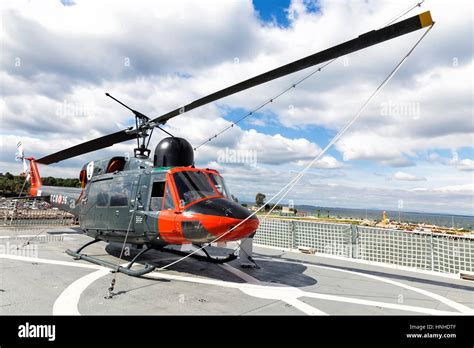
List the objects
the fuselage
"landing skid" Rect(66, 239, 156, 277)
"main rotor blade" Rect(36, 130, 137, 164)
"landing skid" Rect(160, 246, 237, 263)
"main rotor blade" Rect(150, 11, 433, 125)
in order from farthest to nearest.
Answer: "main rotor blade" Rect(36, 130, 137, 164) → "landing skid" Rect(160, 246, 237, 263) → "landing skid" Rect(66, 239, 156, 277) → the fuselage → "main rotor blade" Rect(150, 11, 433, 125)

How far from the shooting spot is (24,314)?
5.86m

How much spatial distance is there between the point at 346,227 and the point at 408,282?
3.92 m

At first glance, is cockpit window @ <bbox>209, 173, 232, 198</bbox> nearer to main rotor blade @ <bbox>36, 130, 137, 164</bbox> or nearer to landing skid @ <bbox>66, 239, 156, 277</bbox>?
landing skid @ <bbox>66, 239, 156, 277</bbox>

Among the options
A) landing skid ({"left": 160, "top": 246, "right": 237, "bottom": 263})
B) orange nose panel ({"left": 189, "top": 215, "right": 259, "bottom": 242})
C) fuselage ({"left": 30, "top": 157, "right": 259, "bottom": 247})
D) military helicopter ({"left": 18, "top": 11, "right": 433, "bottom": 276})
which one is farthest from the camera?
landing skid ({"left": 160, "top": 246, "right": 237, "bottom": 263})

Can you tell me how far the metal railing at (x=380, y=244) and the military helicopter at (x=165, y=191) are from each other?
17.7ft

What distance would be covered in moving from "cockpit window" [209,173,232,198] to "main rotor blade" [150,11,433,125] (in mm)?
2678

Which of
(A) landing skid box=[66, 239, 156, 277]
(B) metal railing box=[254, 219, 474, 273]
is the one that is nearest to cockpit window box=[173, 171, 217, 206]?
(A) landing skid box=[66, 239, 156, 277]

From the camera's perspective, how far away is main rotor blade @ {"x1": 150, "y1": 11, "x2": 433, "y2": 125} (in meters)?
4.84

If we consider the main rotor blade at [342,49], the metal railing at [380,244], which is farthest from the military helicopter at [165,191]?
the metal railing at [380,244]

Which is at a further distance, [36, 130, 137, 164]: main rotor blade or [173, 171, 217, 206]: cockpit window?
[36, 130, 137, 164]: main rotor blade

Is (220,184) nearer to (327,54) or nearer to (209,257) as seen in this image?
(209,257)

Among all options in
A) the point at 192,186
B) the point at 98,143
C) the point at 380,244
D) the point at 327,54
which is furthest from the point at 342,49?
the point at 98,143
